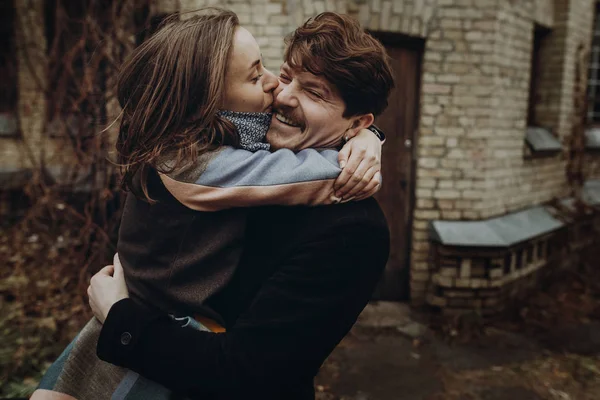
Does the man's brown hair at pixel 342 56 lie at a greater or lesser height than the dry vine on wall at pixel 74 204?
greater

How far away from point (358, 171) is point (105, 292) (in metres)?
0.75

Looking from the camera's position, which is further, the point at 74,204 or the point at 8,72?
the point at 8,72

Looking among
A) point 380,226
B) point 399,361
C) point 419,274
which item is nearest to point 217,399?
point 380,226

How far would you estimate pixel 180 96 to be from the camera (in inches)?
52.1

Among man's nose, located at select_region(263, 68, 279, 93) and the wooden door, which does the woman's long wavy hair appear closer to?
man's nose, located at select_region(263, 68, 279, 93)

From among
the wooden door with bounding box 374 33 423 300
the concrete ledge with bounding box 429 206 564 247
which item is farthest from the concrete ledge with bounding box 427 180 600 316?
the wooden door with bounding box 374 33 423 300

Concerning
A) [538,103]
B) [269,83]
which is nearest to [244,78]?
[269,83]

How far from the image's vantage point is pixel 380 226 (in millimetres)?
1370

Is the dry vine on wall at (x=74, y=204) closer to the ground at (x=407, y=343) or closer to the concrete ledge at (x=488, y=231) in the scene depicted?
the ground at (x=407, y=343)

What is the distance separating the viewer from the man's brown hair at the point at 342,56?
1371 millimetres

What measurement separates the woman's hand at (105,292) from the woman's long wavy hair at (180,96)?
0.88 feet

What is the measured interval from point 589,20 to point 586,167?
2155mm

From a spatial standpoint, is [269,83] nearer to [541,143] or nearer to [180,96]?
[180,96]

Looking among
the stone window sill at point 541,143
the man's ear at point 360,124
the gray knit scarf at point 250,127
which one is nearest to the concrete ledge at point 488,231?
the stone window sill at point 541,143
